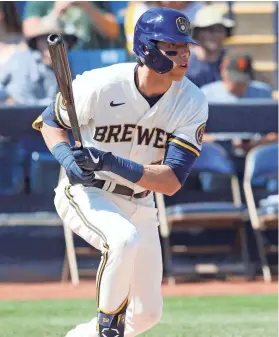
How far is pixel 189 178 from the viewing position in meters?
8.61

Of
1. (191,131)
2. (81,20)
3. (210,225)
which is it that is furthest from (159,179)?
(81,20)

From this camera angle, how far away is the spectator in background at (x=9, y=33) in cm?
863

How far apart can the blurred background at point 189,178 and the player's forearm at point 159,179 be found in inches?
153

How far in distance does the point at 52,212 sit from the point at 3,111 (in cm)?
110

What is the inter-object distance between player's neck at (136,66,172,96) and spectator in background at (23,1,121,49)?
174 inches

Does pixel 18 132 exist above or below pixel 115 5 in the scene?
below

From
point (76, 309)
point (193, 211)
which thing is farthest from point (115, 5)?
point (76, 309)

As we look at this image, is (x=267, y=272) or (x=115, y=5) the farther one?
(x=115, y=5)

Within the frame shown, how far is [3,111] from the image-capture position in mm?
8102

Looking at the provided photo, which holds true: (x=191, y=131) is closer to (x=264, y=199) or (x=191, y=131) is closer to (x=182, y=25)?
(x=182, y=25)

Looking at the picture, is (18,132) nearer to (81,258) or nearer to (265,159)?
(81,258)

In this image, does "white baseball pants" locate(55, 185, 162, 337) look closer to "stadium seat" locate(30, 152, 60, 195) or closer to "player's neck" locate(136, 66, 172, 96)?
"player's neck" locate(136, 66, 172, 96)

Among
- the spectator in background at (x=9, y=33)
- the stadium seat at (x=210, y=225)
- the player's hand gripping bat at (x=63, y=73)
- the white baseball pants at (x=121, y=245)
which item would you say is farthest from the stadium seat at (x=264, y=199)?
the player's hand gripping bat at (x=63, y=73)

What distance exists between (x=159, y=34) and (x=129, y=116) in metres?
0.44
